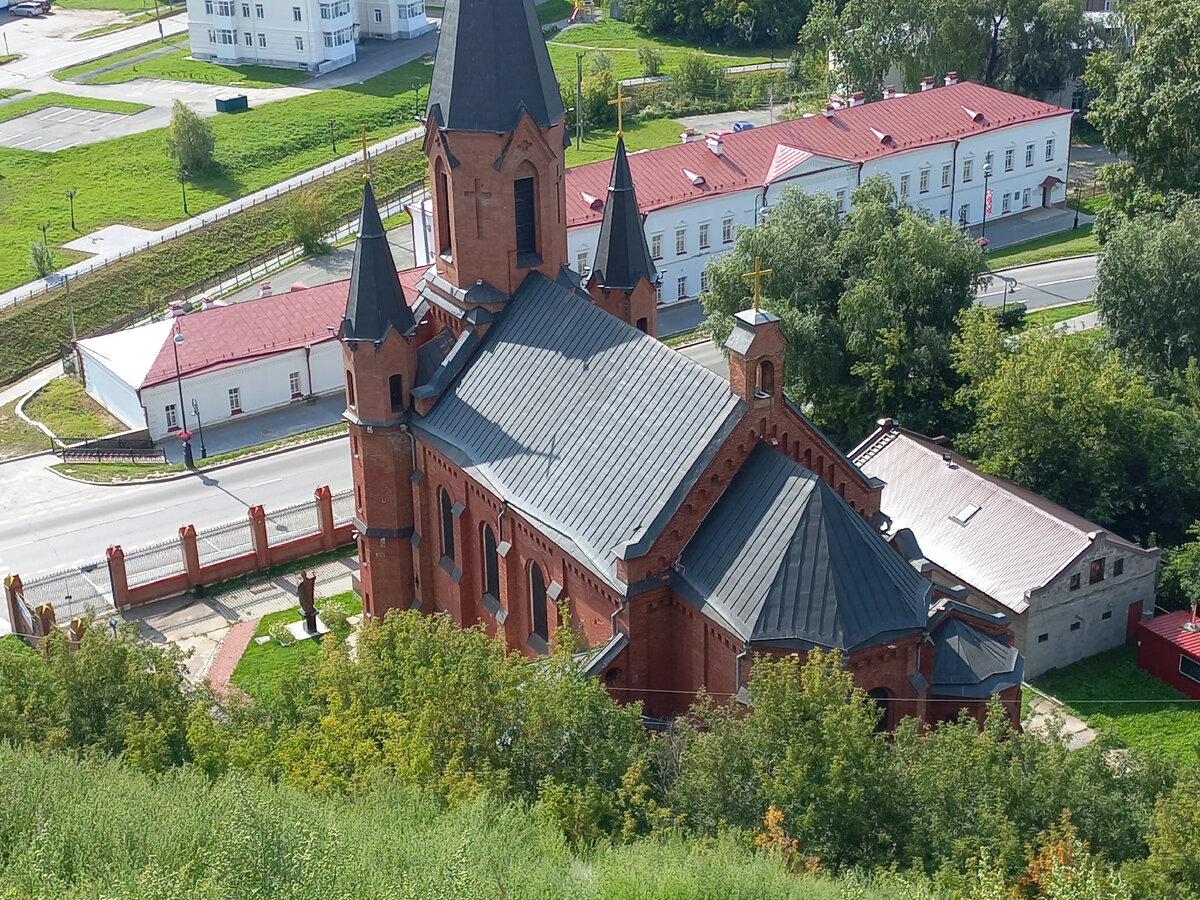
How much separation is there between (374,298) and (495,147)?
21.5ft

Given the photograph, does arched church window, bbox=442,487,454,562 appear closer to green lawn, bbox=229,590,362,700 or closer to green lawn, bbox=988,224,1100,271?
green lawn, bbox=229,590,362,700

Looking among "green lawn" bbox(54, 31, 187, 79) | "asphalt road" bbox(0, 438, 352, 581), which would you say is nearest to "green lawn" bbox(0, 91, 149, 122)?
"green lawn" bbox(54, 31, 187, 79)

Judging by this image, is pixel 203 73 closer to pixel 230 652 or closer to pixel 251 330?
pixel 251 330

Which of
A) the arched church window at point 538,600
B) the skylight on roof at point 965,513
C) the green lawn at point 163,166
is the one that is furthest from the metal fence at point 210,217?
the arched church window at point 538,600

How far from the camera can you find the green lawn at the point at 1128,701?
49375 millimetres

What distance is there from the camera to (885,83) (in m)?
117

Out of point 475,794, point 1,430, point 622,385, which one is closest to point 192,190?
point 1,430

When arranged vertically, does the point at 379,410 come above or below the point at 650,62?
above

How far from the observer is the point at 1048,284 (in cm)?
8888

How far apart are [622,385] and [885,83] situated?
256 feet

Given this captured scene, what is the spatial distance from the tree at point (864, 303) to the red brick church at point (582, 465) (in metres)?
10.4

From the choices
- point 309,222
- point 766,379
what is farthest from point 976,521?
point 309,222

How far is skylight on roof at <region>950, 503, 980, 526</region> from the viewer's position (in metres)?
55.9

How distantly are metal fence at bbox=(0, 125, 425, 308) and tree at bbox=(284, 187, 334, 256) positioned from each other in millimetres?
8128
